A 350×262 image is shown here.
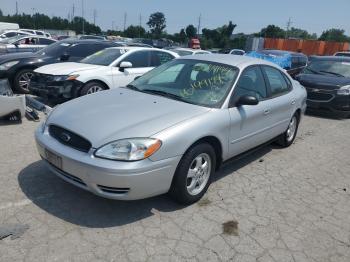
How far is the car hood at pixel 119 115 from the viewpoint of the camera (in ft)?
10.7

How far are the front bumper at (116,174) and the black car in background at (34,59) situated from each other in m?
6.16

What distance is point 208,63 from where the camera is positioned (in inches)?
182

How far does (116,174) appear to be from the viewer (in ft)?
9.92

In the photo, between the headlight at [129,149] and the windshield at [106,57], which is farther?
the windshield at [106,57]

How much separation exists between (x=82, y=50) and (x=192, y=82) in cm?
628

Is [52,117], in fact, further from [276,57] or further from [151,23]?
[151,23]

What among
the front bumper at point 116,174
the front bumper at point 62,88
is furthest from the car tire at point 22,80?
the front bumper at point 116,174

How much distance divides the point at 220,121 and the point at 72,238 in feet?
6.44

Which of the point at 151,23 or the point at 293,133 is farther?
the point at 151,23

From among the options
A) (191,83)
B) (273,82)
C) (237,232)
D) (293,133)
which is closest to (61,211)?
(237,232)

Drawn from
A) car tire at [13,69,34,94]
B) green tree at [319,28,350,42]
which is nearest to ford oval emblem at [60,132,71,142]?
car tire at [13,69,34,94]

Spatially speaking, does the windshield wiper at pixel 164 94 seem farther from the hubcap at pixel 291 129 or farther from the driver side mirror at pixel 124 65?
the driver side mirror at pixel 124 65

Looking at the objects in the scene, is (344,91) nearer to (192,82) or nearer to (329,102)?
(329,102)

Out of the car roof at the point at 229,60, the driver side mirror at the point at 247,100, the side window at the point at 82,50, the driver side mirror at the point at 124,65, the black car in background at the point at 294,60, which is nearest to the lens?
the driver side mirror at the point at 247,100
